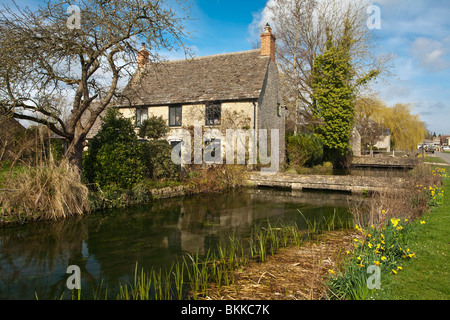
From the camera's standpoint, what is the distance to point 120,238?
872 cm

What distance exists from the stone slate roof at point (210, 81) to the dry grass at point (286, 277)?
50.8 ft

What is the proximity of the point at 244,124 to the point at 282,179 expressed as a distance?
16.4 feet

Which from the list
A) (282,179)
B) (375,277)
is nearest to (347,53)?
(282,179)

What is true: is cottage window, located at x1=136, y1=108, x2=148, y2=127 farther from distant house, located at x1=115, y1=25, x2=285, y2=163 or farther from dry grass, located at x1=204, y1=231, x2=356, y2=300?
dry grass, located at x1=204, y1=231, x2=356, y2=300

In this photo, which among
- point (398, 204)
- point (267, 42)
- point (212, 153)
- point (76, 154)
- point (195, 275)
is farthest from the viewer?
point (267, 42)

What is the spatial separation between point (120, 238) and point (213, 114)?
14.9 meters

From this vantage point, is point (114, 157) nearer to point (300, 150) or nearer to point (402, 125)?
point (300, 150)

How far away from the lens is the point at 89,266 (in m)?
6.66

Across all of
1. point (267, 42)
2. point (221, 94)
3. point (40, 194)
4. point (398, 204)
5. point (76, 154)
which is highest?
point (267, 42)

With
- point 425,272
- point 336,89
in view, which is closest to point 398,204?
point 425,272

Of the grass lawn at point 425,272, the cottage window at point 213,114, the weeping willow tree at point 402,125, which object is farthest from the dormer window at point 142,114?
the weeping willow tree at point 402,125

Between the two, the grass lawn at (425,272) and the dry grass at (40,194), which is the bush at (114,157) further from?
the grass lawn at (425,272)

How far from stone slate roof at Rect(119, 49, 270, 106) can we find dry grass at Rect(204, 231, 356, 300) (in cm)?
1550

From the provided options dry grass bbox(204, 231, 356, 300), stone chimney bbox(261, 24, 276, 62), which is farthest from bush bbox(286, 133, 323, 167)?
A: dry grass bbox(204, 231, 356, 300)
